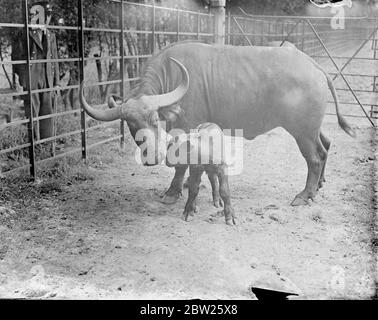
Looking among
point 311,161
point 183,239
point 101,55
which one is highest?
point 101,55

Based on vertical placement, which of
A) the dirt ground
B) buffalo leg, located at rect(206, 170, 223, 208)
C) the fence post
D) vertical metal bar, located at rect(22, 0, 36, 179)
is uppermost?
the fence post

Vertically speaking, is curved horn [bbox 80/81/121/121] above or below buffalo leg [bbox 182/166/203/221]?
above

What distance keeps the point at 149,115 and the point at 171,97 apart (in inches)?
10.3

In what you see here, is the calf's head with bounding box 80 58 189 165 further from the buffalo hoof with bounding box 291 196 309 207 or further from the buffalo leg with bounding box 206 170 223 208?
the buffalo hoof with bounding box 291 196 309 207

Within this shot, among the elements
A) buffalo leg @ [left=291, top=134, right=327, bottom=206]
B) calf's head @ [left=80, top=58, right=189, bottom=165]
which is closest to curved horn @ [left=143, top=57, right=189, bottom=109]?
calf's head @ [left=80, top=58, right=189, bottom=165]

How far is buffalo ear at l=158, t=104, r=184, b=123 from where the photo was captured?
4375 mm

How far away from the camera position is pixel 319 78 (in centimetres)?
479

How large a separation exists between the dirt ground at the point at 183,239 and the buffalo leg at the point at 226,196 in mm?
85

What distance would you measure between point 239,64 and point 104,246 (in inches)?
85.0

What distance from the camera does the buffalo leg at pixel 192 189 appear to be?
4332 millimetres

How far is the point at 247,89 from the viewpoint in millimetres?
4855

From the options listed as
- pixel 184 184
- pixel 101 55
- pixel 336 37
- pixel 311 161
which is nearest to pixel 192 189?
pixel 184 184

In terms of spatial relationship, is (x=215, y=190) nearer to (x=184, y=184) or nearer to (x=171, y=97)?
(x=184, y=184)

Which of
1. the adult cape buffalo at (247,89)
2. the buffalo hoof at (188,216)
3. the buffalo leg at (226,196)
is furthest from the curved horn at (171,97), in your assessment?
the buffalo hoof at (188,216)
